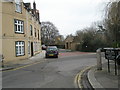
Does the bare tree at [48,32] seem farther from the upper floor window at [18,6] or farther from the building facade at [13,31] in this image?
the upper floor window at [18,6]

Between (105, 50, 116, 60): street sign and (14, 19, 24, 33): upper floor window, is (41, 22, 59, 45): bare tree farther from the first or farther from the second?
(105, 50, 116, 60): street sign

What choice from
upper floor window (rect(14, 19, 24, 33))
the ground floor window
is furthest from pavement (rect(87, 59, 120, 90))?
upper floor window (rect(14, 19, 24, 33))

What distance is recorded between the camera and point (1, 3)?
19.0 meters

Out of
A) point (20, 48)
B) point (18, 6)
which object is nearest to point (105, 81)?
point (20, 48)

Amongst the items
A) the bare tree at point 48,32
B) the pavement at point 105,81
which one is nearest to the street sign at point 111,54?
the pavement at point 105,81

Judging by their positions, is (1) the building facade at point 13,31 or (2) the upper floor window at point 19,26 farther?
(2) the upper floor window at point 19,26

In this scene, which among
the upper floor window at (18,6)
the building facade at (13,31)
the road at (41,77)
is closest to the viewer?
the road at (41,77)

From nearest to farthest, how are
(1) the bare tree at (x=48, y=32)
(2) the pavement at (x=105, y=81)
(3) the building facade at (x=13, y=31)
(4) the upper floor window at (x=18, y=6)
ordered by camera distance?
1. (2) the pavement at (x=105, y=81)
2. (3) the building facade at (x=13, y=31)
3. (4) the upper floor window at (x=18, y=6)
4. (1) the bare tree at (x=48, y=32)

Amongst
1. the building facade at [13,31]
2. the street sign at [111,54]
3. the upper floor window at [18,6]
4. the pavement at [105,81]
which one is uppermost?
the upper floor window at [18,6]

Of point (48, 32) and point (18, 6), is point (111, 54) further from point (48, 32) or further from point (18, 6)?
point (48, 32)

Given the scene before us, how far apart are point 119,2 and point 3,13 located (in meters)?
13.5

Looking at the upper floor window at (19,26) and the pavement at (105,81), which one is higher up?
the upper floor window at (19,26)

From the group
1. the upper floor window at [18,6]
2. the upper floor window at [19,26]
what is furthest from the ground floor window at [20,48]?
the upper floor window at [18,6]

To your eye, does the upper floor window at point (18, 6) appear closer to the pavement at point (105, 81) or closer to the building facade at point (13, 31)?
the building facade at point (13, 31)
